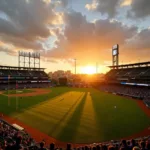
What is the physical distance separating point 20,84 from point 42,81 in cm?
1553

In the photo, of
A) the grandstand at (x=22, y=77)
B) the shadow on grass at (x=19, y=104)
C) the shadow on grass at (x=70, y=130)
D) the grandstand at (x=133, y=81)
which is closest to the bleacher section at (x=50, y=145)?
the shadow on grass at (x=70, y=130)

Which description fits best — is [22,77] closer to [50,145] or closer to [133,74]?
[133,74]

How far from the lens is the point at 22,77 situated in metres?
81.1

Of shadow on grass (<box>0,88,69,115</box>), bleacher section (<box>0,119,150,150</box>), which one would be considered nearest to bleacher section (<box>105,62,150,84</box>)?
shadow on grass (<box>0,88,69,115</box>)

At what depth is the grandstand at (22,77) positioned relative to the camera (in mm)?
73688

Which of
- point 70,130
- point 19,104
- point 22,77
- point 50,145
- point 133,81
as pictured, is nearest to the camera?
point 50,145

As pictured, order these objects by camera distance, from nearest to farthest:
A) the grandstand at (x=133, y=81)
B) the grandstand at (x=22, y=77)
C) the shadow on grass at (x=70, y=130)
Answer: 1. the shadow on grass at (x=70, y=130)
2. the grandstand at (x=133, y=81)
3. the grandstand at (x=22, y=77)

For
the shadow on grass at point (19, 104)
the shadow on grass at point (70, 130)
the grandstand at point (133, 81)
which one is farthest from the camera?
the grandstand at point (133, 81)

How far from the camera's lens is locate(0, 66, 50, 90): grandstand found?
242 ft

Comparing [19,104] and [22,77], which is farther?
[22,77]

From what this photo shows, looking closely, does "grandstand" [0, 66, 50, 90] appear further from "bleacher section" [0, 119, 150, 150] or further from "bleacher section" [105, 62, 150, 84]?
"bleacher section" [0, 119, 150, 150]

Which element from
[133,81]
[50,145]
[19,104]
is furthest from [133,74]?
[50,145]

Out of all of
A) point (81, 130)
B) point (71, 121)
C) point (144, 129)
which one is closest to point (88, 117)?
point (71, 121)

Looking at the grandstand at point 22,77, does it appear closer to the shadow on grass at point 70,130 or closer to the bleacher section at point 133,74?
the bleacher section at point 133,74
